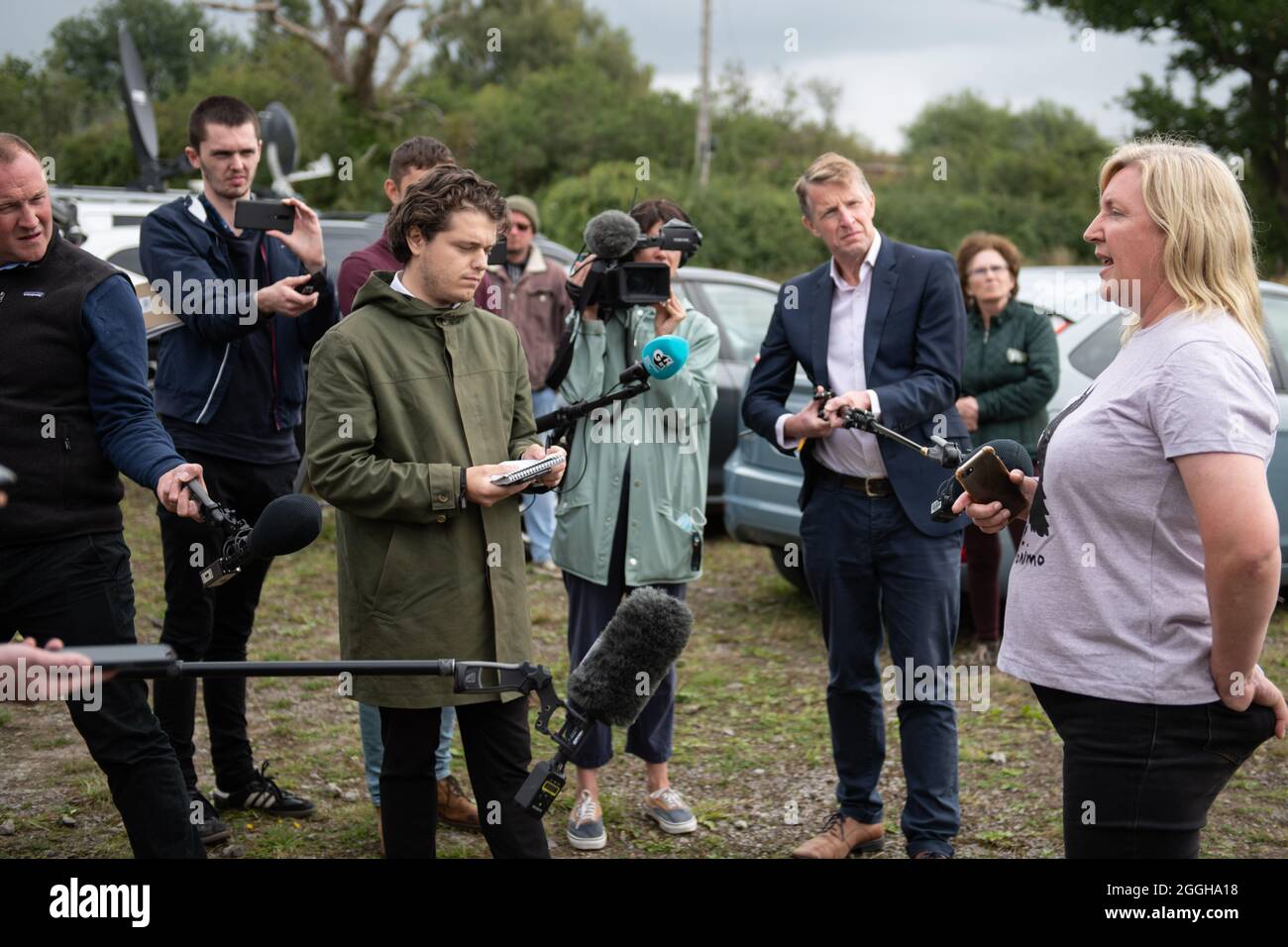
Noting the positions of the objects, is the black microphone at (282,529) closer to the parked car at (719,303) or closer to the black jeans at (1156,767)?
the black jeans at (1156,767)

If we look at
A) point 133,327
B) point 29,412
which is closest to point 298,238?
point 133,327

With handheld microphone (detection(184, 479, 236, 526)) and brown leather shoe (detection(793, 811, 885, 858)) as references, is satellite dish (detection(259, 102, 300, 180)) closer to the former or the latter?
handheld microphone (detection(184, 479, 236, 526))

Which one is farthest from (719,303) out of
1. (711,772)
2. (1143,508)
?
(1143,508)

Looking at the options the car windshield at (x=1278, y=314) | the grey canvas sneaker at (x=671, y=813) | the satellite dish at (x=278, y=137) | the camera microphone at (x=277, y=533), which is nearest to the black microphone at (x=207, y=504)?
the camera microphone at (x=277, y=533)

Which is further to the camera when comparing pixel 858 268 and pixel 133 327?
pixel 858 268

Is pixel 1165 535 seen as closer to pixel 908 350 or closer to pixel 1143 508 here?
pixel 1143 508

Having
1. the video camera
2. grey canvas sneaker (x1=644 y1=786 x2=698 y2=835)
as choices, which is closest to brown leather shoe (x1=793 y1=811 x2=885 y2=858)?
grey canvas sneaker (x1=644 y1=786 x2=698 y2=835)

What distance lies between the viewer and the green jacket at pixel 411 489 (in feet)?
10.6

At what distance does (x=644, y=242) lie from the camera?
450cm

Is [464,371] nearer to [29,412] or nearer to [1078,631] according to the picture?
[29,412]

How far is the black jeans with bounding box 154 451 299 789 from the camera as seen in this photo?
4234 millimetres

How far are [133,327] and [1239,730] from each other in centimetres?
281

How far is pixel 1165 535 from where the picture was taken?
2512 mm

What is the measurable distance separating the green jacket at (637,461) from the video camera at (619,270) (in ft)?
0.37
